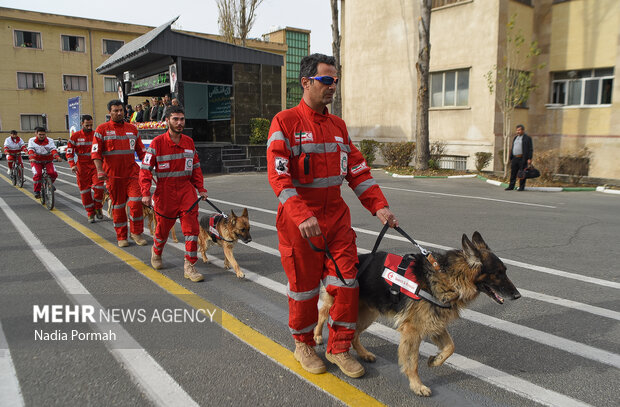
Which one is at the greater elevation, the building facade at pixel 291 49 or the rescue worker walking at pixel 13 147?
the building facade at pixel 291 49

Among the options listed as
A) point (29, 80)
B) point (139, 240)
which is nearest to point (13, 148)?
point (139, 240)

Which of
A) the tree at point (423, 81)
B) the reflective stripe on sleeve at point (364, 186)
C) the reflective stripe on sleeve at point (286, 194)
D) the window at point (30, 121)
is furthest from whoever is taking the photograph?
the window at point (30, 121)

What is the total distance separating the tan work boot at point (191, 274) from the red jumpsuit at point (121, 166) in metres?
2.34

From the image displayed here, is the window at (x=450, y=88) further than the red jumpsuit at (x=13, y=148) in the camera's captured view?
Yes

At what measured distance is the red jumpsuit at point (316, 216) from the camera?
3.30 meters

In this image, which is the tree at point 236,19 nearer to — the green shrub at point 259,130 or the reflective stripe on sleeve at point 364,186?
the green shrub at point 259,130

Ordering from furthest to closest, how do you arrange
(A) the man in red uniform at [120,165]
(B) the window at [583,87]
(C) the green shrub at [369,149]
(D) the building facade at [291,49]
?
(D) the building facade at [291,49] → (C) the green shrub at [369,149] → (B) the window at [583,87] → (A) the man in red uniform at [120,165]

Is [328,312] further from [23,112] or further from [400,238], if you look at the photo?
[23,112]

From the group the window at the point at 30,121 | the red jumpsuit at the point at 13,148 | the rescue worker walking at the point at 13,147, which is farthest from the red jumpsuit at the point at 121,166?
the window at the point at 30,121

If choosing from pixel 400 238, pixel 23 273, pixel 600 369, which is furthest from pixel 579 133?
pixel 23 273

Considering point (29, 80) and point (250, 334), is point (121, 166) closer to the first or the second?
point (250, 334)

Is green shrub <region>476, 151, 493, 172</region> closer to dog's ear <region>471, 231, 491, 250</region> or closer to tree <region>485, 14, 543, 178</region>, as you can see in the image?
tree <region>485, 14, 543, 178</region>

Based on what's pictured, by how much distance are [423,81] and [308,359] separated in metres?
16.9

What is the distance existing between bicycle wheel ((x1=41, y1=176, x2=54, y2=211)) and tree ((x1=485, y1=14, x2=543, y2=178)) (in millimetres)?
14531
